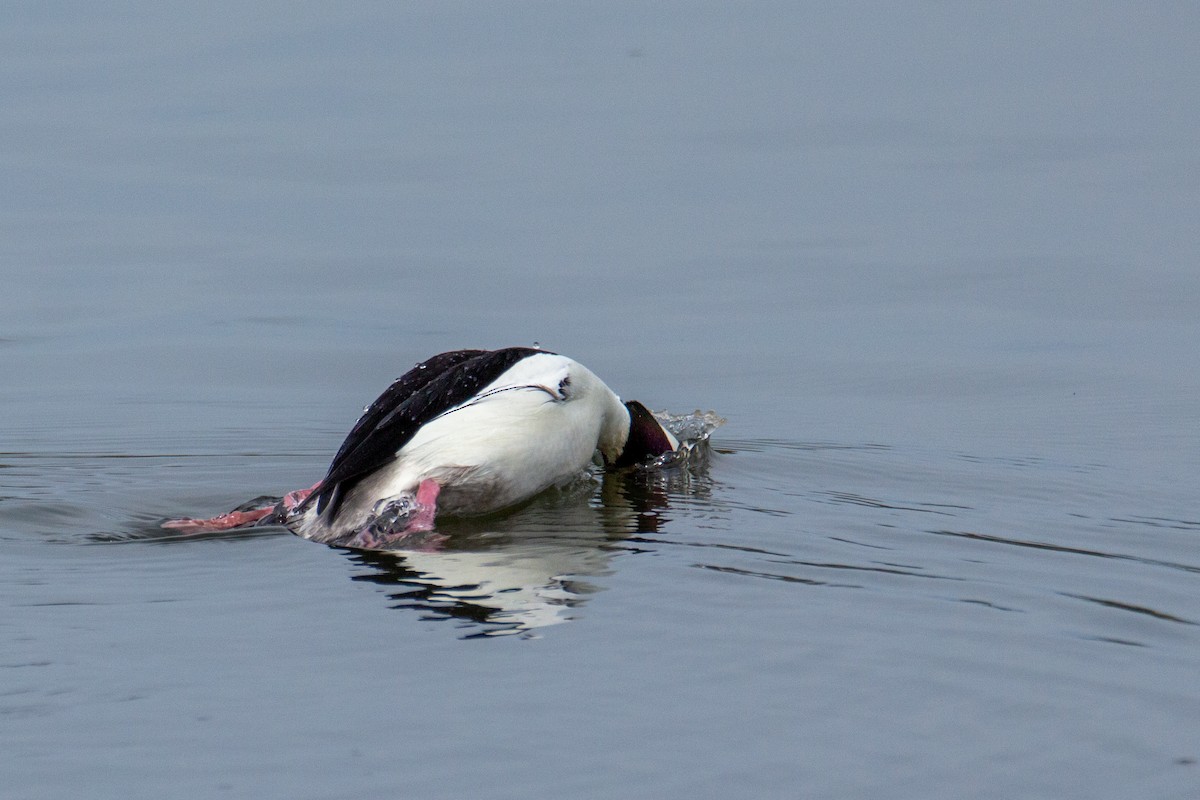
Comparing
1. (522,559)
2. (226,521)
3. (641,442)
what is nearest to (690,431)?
(641,442)

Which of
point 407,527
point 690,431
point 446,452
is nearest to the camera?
point 407,527

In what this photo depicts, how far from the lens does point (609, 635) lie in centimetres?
464

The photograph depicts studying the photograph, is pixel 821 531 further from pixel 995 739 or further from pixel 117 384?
pixel 117 384

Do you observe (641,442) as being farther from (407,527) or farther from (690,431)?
(407,527)

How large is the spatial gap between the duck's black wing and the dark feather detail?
920mm

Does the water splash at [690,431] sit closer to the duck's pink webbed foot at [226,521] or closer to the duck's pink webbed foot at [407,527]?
the duck's pink webbed foot at [407,527]

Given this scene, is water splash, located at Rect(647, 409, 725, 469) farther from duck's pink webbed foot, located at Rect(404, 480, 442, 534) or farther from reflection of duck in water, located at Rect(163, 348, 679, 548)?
duck's pink webbed foot, located at Rect(404, 480, 442, 534)

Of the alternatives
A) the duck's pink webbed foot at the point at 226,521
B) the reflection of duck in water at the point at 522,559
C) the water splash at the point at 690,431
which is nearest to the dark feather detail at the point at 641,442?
the water splash at the point at 690,431

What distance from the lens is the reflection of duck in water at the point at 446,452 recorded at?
606 centimetres

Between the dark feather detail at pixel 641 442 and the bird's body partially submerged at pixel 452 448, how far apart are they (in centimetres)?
74

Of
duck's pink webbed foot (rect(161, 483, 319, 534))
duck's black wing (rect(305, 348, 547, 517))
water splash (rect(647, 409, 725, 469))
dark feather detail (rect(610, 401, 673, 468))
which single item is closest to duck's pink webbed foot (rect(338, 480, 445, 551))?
duck's black wing (rect(305, 348, 547, 517))

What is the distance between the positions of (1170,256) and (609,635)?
8429mm

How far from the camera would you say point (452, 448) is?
6.24 meters

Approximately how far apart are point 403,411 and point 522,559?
100 cm
